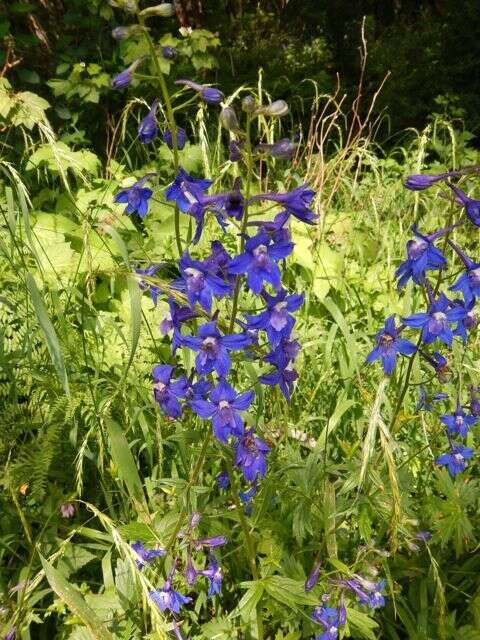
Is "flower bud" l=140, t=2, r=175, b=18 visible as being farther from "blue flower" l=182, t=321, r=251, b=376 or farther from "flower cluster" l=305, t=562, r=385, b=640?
"flower cluster" l=305, t=562, r=385, b=640

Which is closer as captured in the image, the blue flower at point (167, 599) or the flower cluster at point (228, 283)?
the flower cluster at point (228, 283)

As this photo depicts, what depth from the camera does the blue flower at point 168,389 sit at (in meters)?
1.40

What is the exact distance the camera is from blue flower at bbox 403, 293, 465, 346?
4.70ft

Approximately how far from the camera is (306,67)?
22.1ft

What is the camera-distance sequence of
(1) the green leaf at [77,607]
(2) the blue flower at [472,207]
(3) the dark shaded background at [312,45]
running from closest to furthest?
(1) the green leaf at [77,607] → (2) the blue flower at [472,207] → (3) the dark shaded background at [312,45]

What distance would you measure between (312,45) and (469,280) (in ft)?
22.7

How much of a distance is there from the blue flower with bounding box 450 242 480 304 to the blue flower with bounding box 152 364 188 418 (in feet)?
2.17

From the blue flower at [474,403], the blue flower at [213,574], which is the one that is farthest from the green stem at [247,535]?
the blue flower at [474,403]

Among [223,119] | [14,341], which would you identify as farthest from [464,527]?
[14,341]

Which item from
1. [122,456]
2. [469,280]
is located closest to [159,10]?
[469,280]

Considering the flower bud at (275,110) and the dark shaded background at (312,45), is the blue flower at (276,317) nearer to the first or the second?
the flower bud at (275,110)

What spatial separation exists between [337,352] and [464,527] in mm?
906

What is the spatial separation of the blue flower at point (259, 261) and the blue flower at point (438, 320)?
0.41 m

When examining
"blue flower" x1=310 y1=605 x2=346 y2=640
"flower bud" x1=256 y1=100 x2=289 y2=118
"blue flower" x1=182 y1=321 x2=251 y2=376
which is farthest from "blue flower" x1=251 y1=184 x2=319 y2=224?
"blue flower" x1=310 y1=605 x2=346 y2=640
